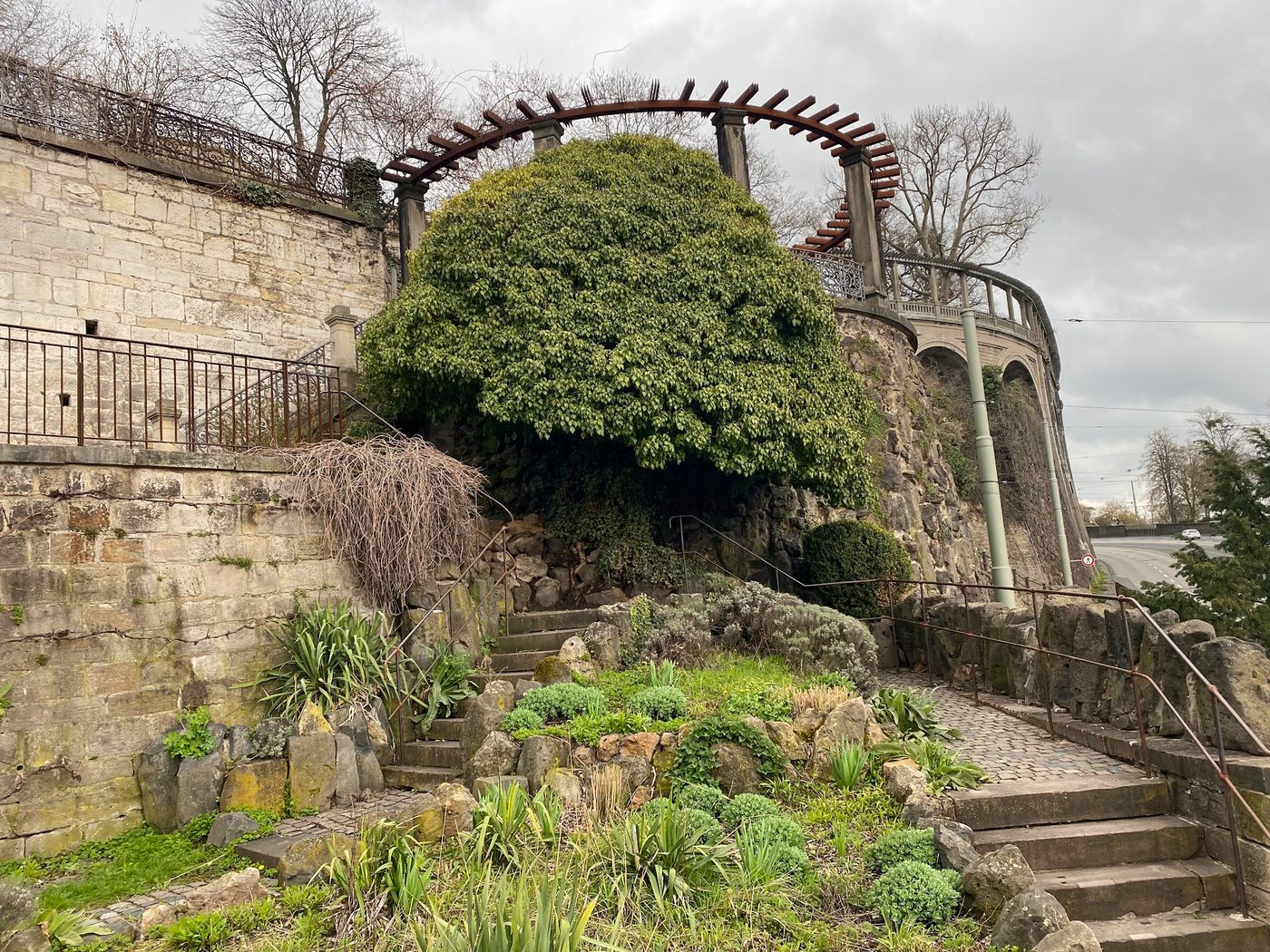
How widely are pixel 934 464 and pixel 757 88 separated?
23.0ft

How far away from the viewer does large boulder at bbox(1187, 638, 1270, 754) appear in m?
5.32

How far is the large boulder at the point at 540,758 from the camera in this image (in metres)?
6.08

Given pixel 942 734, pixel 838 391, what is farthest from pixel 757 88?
pixel 942 734

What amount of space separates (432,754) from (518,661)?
159 centimetres

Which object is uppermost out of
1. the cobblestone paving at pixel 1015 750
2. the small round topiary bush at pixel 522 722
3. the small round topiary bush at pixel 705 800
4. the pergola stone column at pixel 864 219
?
the pergola stone column at pixel 864 219

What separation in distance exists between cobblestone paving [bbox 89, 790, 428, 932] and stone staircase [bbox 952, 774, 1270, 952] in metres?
3.77

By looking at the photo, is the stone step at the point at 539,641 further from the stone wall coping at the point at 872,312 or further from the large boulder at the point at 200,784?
the stone wall coping at the point at 872,312

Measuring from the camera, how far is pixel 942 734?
22.9 ft

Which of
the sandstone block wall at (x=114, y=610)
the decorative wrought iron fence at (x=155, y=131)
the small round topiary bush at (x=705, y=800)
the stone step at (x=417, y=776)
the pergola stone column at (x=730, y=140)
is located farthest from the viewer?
the pergola stone column at (x=730, y=140)

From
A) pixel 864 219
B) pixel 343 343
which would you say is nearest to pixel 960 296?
pixel 864 219

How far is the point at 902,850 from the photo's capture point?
15.8 feet

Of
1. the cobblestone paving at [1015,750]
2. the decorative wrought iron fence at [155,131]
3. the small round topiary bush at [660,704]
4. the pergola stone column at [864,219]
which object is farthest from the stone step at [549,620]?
the pergola stone column at [864,219]

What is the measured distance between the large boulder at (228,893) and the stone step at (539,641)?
4.15 metres

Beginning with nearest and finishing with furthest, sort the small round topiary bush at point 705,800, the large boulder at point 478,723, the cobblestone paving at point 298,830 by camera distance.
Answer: the cobblestone paving at point 298,830 < the small round topiary bush at point 705,800 < the large boulder at point 478,723
